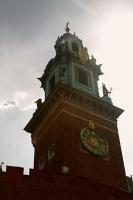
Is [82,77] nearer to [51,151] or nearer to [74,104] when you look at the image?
[74,104]

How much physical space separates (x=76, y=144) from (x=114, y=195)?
694cm

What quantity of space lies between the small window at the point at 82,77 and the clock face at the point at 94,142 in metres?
6.58

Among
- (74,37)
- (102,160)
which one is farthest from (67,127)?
(74,37)

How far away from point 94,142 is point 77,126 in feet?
5.68

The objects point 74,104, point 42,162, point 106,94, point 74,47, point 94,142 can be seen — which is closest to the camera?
point 94,142

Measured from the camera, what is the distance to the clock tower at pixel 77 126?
29672 mm

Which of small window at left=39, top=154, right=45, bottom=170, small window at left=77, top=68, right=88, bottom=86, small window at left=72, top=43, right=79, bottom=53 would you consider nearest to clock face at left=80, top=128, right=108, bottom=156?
small window at left=39, top=154, right=45, bottom=170

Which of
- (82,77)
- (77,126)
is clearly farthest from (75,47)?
(77,126)

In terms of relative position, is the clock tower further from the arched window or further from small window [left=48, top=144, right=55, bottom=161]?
the arched window

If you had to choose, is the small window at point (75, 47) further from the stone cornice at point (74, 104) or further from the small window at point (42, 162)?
the small window at point (42, 162)

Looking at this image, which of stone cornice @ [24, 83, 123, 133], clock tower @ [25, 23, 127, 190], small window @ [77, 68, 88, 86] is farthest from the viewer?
small window @ [77, 68, 88, 86]

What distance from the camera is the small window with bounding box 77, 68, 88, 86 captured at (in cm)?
3753

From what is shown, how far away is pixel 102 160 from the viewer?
1213 inches

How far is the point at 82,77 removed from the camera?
38.1m
